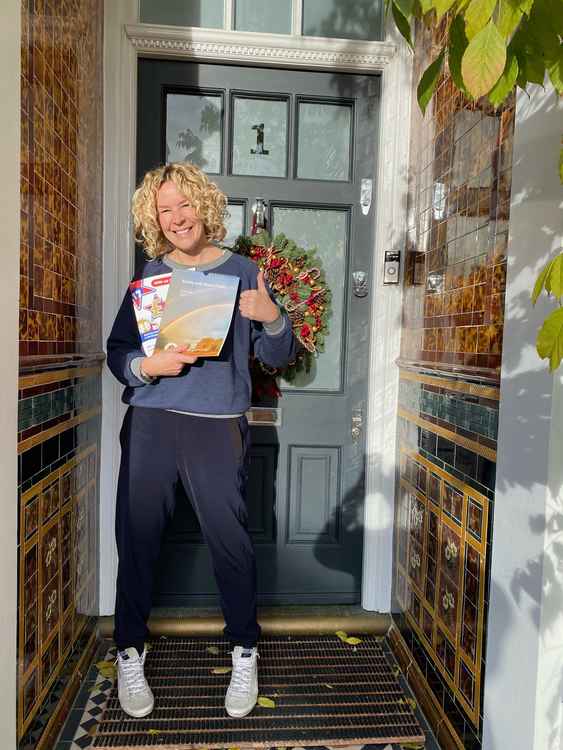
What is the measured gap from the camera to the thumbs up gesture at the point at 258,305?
5.85ft

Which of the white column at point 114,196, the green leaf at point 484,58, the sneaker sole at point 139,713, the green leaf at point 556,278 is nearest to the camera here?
the green leaf at point 484,58

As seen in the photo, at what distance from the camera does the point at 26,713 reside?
1534 millimetres

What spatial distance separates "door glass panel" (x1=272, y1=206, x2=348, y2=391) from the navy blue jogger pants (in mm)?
637

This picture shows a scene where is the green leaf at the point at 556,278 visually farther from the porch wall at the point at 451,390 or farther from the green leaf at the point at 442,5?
the porch wall at the point at 451,390

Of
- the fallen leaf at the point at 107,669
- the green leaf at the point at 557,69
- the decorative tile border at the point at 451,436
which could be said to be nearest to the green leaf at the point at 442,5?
the green leaf at the point at 557,69

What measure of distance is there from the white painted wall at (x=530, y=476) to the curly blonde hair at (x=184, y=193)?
93cm

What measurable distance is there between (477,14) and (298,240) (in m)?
1.77

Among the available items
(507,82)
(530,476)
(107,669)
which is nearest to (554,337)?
(507,82)

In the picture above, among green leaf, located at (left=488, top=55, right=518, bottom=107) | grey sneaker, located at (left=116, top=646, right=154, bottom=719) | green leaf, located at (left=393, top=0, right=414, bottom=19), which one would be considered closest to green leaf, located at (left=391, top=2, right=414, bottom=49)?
green leaf, located at (left=393, top=0, right=414, bottom=19)

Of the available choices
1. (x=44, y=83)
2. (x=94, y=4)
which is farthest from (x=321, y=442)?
(x=94, y=4)

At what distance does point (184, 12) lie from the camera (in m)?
2.22

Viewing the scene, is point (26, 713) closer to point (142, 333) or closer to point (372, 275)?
point (142, 333)

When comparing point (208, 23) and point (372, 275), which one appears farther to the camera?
point (372, 275)

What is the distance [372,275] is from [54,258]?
4.28ft
